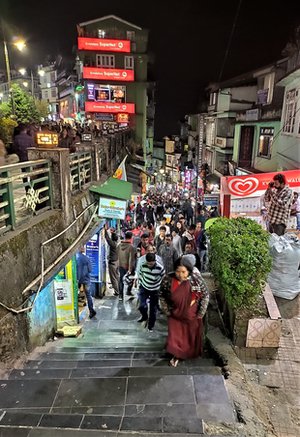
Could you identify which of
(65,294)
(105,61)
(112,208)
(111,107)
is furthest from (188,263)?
(105,61)

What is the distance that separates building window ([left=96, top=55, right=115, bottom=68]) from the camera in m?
40.5

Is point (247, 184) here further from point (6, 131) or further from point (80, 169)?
point (6, 131)

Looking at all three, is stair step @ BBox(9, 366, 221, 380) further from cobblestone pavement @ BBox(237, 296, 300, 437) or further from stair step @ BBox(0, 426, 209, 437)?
stair step @ BBox(0, 426, 209, 437)

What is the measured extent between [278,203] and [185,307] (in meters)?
4.86

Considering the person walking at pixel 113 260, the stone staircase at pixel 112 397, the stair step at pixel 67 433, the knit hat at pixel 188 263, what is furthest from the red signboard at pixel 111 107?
the stair step at pixel 67 433

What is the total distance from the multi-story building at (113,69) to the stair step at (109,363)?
34.7m

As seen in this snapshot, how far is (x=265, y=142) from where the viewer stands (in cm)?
2075

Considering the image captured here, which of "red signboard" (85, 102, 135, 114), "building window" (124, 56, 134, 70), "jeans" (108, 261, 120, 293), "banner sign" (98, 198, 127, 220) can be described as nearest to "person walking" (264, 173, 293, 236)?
"banner sign" (98, 198, 127, 220)

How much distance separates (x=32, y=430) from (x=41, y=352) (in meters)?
3.15

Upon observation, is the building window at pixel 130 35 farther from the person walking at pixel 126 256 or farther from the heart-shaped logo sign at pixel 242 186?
the person walking at pixel 126 256

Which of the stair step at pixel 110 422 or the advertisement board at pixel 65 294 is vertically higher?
the stair step at pixel 110 422

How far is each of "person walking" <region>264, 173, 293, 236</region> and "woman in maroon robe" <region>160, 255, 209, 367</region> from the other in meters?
4.48

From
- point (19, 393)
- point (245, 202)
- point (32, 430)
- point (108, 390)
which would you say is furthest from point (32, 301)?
point (245, 202)

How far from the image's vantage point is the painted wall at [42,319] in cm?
629
